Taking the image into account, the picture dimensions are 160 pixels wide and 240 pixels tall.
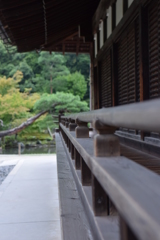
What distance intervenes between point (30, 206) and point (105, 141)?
300 cm

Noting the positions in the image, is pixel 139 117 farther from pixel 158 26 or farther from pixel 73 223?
pixel 158 26

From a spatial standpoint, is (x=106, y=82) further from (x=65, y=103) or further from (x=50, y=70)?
(x=50, y=70)

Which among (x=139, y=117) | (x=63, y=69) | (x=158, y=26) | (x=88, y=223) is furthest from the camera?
(x=63, y=69)

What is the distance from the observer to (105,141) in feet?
3.01

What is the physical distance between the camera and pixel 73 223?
4.15ft

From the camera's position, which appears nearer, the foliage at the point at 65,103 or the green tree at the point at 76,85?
the foliage at the point at 65,103

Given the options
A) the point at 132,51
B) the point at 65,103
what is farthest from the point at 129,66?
the point at 65,103

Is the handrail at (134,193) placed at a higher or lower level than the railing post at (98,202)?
higher

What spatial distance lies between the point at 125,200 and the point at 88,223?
777 mm

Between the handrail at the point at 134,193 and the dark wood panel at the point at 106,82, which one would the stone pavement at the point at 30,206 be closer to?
the dark wood panel at the point at 106,82

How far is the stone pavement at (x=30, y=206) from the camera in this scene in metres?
2.73

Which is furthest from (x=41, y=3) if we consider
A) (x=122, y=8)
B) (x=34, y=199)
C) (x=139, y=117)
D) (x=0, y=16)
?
(x=139, y=117)

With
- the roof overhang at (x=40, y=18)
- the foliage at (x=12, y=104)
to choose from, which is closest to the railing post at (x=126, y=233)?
the roof overhang at (x=40, y=18)

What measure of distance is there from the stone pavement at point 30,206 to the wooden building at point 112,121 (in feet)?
2.47
